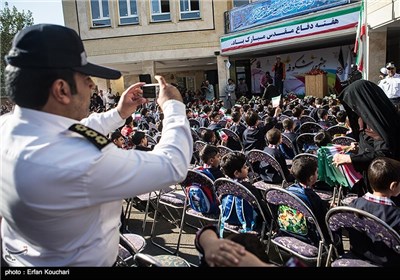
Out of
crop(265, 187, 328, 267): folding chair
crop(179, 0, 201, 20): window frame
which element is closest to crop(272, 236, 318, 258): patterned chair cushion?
crop(265, 187, 328, 267): folding chair

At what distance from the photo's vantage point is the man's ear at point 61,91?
1152 millimetres

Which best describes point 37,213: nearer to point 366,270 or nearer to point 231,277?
point 231,277

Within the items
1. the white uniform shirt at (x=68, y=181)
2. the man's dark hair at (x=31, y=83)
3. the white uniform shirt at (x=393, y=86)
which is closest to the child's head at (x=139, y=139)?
the white uniform shirt at (x=68, y=181)

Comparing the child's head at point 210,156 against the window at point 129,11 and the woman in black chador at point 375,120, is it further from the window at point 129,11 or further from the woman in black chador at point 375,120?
the window at point 129,11

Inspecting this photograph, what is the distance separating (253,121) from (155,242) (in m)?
2.77

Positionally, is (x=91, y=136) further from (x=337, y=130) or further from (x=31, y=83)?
(x=337, y=130)

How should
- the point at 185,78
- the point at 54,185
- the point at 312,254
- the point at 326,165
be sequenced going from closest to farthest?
1. the point at 54,185
2. the point at 312,254
3. the point at 326,165
4. the point at 185,78

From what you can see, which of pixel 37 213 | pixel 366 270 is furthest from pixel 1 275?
pixel 366 270

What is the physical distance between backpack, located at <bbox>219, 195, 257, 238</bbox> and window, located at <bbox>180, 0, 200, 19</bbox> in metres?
18.2

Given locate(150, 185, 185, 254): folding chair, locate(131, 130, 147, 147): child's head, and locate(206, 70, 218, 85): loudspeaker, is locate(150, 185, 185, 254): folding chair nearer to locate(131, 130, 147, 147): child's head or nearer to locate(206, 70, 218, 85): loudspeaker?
locate(131, 130, 147, 147): child's head

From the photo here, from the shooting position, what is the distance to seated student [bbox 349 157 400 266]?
203 centimetres

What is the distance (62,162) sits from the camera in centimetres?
103

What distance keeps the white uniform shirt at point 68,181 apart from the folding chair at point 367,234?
4.24 ft

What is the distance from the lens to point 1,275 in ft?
4.30
